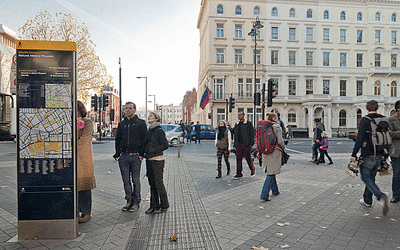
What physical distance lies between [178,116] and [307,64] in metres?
119

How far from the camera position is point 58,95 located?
410cm

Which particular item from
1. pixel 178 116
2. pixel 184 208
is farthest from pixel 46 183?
pixel 178 116

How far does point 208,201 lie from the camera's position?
6.31 meters

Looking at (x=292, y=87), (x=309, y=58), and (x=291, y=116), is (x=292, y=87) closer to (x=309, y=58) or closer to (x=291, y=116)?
(x=291, y=116)

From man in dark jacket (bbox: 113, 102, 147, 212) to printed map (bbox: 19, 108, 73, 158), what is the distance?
1519 millimetres

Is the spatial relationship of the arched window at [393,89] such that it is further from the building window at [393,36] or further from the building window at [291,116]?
the building window at [291,116]

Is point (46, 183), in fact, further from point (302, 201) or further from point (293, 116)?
point (293, 116)

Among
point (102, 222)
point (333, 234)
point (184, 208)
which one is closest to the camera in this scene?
point (333, 234)

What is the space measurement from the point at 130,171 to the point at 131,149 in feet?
1.61

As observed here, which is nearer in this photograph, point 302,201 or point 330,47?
point 302,201

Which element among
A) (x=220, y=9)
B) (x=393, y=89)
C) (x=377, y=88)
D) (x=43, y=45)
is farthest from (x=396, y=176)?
(x=393, y=89)

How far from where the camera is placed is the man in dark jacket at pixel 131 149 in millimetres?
5605

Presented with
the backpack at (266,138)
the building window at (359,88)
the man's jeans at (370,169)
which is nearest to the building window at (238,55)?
the building window at (359,88)

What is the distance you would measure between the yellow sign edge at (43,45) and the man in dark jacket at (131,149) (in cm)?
178
